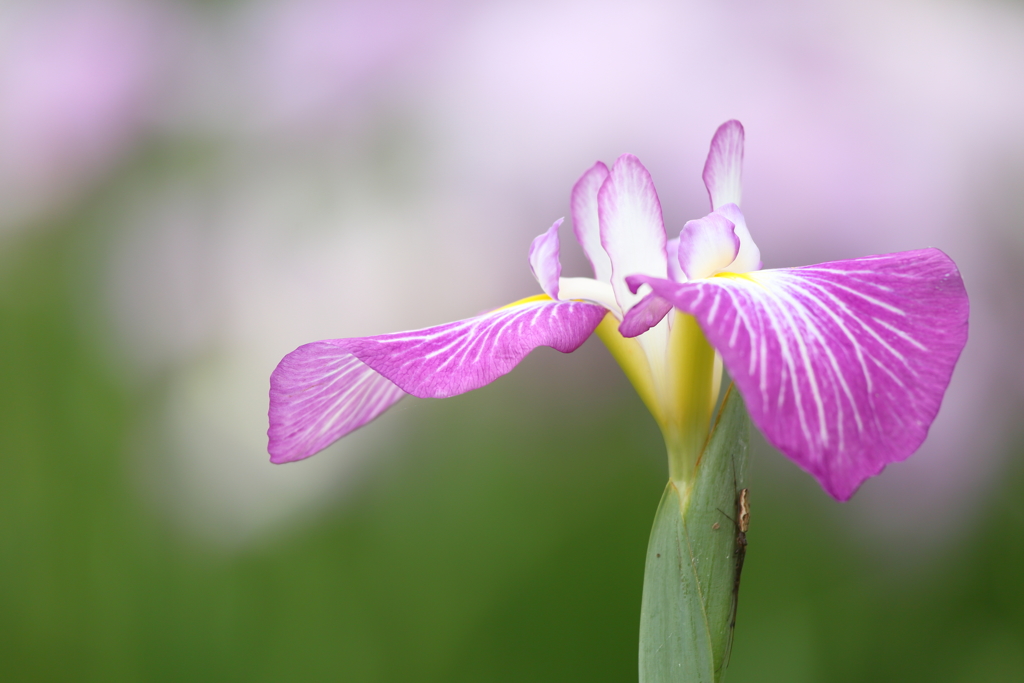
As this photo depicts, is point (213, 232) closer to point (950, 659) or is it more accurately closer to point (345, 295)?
point (345, 295)

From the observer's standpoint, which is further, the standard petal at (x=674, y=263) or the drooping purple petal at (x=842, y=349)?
the standard petal at (x=674, y=263)

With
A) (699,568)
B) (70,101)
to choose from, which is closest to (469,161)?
(70,101)

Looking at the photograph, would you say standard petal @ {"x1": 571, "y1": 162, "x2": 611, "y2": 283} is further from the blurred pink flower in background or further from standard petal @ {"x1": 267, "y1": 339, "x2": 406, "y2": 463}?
the blurred pink flower in background

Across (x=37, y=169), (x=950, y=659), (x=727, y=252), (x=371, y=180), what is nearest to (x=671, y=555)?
(x=727, y=252)

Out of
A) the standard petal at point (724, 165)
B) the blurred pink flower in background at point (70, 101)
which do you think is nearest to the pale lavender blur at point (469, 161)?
the blurred pink flower in background at point (70, 101)

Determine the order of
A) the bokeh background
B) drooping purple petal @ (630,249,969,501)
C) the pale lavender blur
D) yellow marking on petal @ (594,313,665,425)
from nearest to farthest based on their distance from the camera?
drooping purple petal @ (630,249,969,501) → yellow marking on petal @ (594,313,665,425) → the bokeh background → the pale lavender blur

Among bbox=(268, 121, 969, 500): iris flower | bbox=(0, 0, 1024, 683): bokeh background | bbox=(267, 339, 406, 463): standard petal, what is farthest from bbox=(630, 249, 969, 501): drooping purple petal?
bbox=(0, 0, 1024, 683): bokeh background

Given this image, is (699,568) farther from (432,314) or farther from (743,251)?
(432,314)

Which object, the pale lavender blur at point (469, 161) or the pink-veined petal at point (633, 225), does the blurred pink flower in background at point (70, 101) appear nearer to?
the pale lavender blur at point (469, 161)
